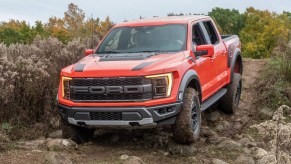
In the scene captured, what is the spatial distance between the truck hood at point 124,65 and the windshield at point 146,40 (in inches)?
16.1

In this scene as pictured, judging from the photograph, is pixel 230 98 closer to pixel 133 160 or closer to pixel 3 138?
pixel 133 160

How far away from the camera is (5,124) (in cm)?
806

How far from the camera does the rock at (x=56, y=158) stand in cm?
638

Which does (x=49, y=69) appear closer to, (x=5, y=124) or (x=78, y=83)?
(x=5, y=124)

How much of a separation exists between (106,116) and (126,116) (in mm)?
340

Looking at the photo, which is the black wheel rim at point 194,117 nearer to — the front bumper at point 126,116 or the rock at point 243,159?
the front bumper at point 126,116

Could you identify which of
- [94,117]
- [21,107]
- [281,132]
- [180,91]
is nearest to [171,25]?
[180,91]

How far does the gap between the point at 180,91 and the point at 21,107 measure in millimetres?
3206


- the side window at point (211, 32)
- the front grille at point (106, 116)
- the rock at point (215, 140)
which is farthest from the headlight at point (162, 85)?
the side window at point (211, 32)

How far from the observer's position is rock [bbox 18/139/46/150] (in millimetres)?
7344

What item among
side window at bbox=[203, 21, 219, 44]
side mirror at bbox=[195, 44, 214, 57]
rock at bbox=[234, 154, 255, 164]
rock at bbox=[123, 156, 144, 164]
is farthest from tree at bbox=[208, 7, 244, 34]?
rock at bbox=[123, 156, 144, 164]

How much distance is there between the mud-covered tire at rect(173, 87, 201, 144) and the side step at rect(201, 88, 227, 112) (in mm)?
533

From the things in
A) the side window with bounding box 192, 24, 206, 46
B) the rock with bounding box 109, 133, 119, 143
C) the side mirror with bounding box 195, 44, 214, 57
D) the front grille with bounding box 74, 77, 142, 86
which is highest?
the side window with bounding box 192, 24, 206, 46

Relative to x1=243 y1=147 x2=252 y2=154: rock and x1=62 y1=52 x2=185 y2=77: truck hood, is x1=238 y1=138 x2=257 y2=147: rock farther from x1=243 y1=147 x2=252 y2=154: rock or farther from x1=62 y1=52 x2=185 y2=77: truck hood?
x1=62 y1=52 x2=185 y2=77: truck hood
